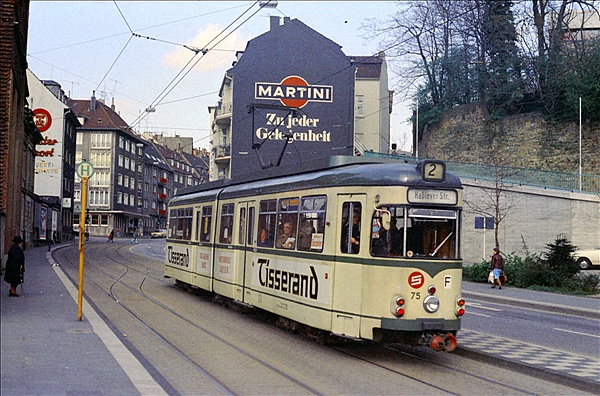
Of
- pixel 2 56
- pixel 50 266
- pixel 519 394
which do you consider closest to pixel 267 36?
pixel 50 266

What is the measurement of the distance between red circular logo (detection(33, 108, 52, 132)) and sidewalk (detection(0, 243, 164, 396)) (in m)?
42.8

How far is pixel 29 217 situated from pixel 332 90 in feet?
78.0

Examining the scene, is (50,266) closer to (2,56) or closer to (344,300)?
(2,56)

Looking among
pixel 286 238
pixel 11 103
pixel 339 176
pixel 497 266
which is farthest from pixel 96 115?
pixel 339 176

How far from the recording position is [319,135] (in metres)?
56.5

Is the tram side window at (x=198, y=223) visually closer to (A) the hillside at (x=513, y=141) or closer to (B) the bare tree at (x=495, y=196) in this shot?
(B) the bare tree at (x=495, y=196)

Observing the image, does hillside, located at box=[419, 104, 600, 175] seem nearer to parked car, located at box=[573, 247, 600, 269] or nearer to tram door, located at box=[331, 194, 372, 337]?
parked car, located at box=[573, 247, 600, 269]

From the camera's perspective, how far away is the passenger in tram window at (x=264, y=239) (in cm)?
1493

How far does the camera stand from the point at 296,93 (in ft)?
184

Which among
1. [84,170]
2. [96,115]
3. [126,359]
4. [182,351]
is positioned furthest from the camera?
[96,115]

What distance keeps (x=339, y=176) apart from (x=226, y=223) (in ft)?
20.4

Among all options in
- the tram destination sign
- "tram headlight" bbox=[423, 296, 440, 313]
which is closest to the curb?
the tram destination sign

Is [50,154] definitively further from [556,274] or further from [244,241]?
[244,241]

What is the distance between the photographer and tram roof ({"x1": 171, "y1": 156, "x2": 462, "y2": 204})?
38.0ft
